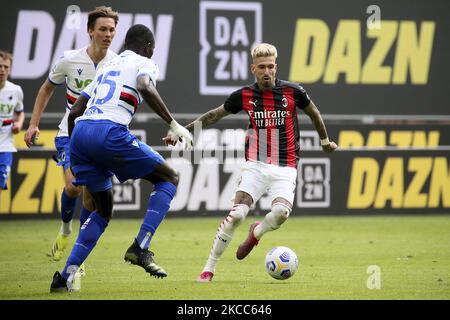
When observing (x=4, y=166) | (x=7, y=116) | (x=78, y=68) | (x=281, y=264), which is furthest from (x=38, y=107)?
(x=7, y=116)

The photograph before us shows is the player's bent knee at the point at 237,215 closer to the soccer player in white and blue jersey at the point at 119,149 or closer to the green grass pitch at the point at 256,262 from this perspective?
the green grass pitch at the point at 256,262

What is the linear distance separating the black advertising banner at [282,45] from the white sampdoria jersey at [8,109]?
2.22 m

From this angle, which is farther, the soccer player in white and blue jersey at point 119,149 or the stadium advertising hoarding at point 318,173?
the stadium advertising hoarding at point 318,173

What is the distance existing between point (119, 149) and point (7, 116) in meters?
7.17

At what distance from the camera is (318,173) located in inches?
742

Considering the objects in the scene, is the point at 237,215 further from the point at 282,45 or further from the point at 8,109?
the point at 282,45

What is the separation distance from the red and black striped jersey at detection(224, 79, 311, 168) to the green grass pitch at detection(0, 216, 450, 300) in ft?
4.14

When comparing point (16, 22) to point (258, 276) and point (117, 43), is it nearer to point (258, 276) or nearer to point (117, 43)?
point (117, 43)

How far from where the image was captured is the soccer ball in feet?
30.7

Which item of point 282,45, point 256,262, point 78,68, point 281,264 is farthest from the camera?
point 282,45

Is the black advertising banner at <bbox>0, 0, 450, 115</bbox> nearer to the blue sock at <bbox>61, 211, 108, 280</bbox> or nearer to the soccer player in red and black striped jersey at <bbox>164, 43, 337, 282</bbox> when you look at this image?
the soccer player in red and black striped jersey at <bbox>164, 43, 337, 282</bbox>

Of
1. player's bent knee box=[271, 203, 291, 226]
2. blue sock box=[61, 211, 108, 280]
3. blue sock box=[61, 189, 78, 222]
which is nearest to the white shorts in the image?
player's bent knee box=[271, 203, 291, 226]

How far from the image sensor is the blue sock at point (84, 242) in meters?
8.34

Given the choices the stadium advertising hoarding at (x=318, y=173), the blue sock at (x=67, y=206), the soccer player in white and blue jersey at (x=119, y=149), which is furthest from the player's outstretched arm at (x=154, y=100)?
the stadium advertising hoarding at (x=318, y=173)
